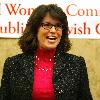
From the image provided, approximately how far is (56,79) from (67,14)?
0.88 m

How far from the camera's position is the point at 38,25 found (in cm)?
178

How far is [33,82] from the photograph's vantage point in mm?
1709

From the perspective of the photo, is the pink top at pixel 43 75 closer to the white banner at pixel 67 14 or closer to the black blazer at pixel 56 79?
the black blazer at pixel 56 79

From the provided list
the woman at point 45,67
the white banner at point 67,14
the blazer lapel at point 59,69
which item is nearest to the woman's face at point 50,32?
the woman at point 45,67

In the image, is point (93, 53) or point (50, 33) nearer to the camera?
point (50, 33)

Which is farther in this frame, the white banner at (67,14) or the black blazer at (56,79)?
the white banner at (67,14)

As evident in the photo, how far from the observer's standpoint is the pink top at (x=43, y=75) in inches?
65.7

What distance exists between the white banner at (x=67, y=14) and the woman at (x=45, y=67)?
2.16 feet

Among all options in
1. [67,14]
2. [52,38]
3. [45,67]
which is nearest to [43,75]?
[45,67]

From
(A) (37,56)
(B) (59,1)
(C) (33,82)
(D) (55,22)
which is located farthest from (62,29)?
(B) (59,1)

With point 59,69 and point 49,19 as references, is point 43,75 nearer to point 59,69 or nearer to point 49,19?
point 59,69

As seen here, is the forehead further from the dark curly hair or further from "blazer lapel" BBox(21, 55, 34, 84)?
"blazer lapel" BBox(21, 55, 34, 84)

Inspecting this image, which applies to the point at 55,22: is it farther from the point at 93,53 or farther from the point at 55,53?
the point at 93,53

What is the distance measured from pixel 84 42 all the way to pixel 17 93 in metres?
0.99
